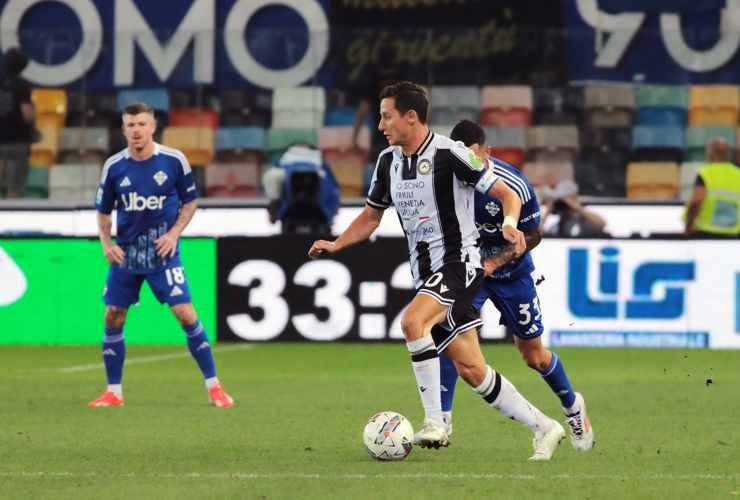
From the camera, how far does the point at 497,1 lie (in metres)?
21.6

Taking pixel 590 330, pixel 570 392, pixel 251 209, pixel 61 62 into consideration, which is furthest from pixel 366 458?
pixel 61 62

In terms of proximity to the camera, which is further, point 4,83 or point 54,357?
point 4,83

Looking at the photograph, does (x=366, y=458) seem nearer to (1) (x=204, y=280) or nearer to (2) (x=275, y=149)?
(1) (x=204, y=280)

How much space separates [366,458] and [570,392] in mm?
1156

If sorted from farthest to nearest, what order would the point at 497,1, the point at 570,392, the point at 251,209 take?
1. the point at 497,1
2. the point at 251,209
3. the point at 570,392

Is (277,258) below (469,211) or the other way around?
below

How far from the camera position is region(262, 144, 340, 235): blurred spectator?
1848 centimetres

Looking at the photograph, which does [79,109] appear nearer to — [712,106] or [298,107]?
[298,107]

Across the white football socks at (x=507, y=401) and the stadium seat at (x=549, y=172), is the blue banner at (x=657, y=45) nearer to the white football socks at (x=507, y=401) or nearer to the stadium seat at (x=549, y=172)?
the stadium seat at (x=549, y=172)

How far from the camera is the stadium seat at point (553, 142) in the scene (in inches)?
786

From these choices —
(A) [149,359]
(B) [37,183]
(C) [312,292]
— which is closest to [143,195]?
(A) [149,359]

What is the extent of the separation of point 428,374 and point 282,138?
13.3 metres

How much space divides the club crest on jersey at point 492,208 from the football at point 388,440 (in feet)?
4.60

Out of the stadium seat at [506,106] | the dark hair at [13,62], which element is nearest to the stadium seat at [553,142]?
the stadium seat at [506,106]
